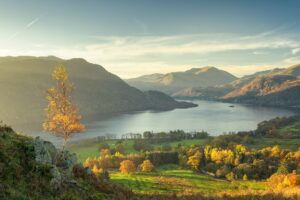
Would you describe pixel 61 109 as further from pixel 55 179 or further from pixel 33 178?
pixel 33 178

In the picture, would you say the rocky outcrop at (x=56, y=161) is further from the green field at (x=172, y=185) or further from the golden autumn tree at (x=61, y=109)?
the green field at (x=172, y=185)

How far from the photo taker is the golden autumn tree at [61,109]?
131 feet

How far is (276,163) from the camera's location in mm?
159625

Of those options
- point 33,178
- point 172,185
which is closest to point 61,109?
point 33,178

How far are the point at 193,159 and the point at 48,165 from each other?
15653 cm

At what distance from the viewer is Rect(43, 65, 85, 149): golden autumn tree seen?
40062 mm

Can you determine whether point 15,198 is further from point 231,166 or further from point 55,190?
point 231,166

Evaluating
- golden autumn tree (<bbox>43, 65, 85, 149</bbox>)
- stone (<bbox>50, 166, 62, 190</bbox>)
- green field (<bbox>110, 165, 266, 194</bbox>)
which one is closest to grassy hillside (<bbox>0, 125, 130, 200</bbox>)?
stone (<bbox>50, 166, 62, 190</bbox>)

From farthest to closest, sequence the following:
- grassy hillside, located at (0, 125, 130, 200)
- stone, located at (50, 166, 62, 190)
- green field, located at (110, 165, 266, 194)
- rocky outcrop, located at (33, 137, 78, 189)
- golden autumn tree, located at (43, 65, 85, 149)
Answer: green field, located at (110, 165, 266, 194)
golden autumn tree, located at (43, 65, 85, 149)
rocky outcrop, located at (33, 137, 78, 189)
stone, located at (50, 166, 62, 190)
grassy hillside, located at (0, 125, 130, 200)

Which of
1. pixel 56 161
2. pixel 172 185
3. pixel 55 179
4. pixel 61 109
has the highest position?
pixel 61 109

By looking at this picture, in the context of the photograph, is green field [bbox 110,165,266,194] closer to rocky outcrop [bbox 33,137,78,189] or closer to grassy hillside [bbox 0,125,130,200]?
rocky outcrop [bbox 33,137,78,189]

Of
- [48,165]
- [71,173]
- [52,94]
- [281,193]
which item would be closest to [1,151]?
[48,165]

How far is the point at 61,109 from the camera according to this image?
4100 centimetres

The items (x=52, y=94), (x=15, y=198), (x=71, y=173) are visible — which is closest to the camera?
(x=15, y=198)
